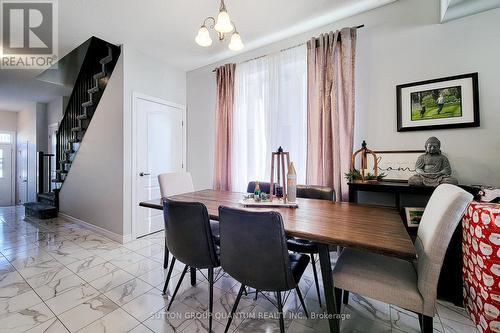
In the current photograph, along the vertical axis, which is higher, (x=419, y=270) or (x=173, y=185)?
(x=173, y=185)

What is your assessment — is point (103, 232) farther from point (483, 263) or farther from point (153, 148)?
point (483, 263)

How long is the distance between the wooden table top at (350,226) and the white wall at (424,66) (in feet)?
3.33

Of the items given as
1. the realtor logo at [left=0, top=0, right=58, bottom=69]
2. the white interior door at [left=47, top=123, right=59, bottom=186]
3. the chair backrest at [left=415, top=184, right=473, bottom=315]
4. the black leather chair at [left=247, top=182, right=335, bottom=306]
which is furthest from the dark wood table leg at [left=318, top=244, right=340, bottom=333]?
the white interior door at [left=47, top=123, right=59, bottom=186]

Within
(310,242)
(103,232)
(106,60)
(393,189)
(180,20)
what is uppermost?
(180,20)

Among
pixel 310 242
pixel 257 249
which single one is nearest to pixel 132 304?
pixel 257 249

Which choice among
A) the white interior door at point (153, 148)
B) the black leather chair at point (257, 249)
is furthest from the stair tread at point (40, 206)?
the black leather chair at point (257, 249)

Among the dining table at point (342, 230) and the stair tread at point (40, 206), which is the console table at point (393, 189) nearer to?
the dining table at point (342, 230)

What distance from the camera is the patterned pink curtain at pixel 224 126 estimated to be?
11.0 feet

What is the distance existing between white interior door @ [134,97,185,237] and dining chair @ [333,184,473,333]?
2.94 metres

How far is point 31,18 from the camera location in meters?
2.45

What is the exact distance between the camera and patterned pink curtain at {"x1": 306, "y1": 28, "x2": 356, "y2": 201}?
94.3 inches

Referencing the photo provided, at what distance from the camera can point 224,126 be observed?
3.40 metres

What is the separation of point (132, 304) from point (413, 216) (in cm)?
247

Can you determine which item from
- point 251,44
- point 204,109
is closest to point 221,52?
point 251,44
